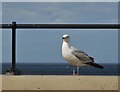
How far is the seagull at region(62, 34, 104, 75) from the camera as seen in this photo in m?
6.23

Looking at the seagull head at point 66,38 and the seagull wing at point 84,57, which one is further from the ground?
the seagull head at point 66,38

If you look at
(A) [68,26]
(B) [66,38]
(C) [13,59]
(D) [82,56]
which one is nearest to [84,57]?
(D) [82,56]

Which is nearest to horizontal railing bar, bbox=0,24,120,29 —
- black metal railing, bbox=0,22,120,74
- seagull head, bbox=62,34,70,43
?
black metal railing, bbox=0,22,120,74

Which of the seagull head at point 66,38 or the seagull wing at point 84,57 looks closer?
the seagull wing at point 84,57

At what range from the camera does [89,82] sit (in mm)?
5781

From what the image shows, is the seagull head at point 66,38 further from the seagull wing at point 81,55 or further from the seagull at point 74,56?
the seagull wing at point 81,55

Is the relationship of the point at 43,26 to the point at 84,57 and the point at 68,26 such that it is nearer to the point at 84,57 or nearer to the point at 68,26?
the point at 68,26

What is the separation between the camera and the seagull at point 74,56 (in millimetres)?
6230

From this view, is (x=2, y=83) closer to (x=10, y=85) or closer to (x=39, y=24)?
(x=10, y=85)

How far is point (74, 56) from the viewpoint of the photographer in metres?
6.25

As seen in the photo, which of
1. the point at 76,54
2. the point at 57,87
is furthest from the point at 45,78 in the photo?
the point at 76,54

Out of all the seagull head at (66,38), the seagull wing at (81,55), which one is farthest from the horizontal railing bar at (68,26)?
the seagull wing at (81,55)

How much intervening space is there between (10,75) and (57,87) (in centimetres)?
70

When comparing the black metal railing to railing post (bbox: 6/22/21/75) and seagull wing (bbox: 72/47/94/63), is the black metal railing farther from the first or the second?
seagull wing (bbox: 72/47/94/63)
